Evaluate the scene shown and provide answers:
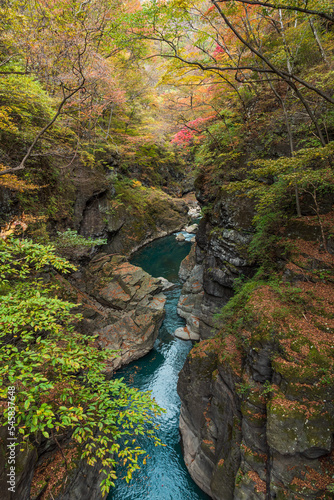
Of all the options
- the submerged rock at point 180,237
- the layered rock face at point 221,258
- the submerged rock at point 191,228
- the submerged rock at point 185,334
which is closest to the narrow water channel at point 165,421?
the submerged rock at point 185,334

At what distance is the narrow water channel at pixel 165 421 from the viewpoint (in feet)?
26.8

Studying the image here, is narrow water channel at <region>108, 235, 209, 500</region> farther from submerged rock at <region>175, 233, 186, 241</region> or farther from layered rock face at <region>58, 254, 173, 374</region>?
submerged rock at <region>175, 233, 186, 241</region>

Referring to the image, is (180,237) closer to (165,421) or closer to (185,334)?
(185,334)

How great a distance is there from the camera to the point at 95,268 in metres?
18.8

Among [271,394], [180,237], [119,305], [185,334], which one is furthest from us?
[180,237]

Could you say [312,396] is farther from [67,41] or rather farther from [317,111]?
[67,41]

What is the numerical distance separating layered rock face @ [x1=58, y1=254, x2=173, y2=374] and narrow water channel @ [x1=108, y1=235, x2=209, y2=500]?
33.6 inches

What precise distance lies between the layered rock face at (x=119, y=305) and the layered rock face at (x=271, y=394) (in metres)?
5.59

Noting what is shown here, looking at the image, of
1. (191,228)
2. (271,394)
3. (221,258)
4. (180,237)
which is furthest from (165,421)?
(191,228)

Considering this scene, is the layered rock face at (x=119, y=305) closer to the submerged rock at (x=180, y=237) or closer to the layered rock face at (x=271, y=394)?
the layered rock face at (x=271, y=394)

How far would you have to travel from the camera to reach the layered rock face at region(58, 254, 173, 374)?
1377 centimetres

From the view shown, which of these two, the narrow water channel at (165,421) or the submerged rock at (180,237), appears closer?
the narrow water channel at (165,421)

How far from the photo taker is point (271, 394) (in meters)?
5.67

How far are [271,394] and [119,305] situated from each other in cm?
1229
